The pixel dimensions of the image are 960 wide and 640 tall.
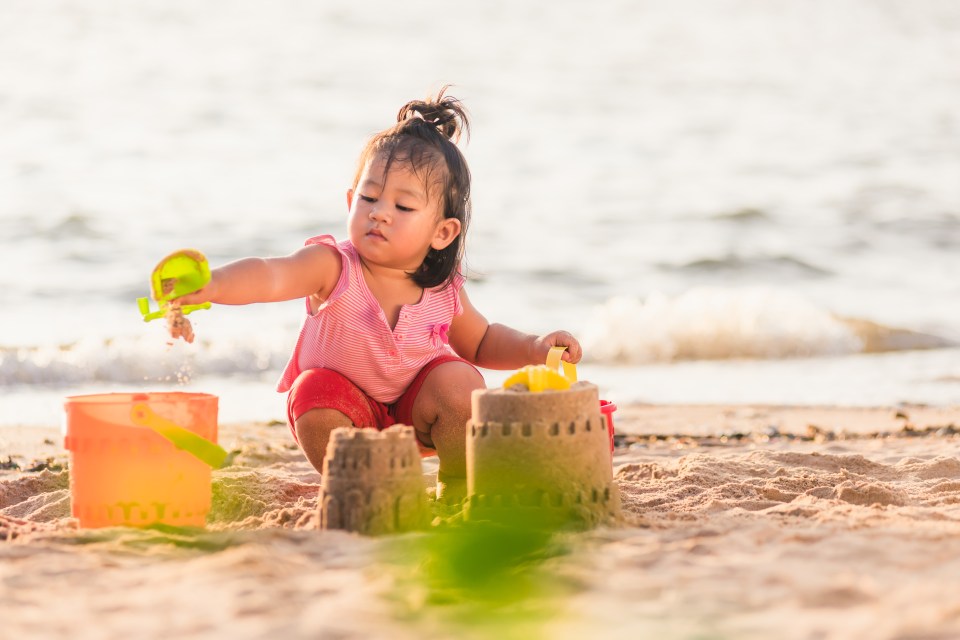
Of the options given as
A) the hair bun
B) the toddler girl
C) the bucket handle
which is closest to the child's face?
the toddler girl

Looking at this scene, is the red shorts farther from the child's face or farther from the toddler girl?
the child's face

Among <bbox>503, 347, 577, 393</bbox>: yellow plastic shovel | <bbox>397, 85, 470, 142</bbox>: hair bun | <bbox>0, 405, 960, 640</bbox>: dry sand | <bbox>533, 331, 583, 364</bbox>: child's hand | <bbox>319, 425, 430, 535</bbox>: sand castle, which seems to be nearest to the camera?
<bbox>0, 405, 960, 640</bbox>: dry sand

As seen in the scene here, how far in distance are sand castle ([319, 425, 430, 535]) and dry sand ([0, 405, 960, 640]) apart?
0.07 metres

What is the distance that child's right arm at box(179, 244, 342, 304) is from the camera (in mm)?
2607

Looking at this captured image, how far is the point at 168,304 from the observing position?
2.44 meters

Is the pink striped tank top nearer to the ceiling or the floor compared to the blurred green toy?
nearer to the floor

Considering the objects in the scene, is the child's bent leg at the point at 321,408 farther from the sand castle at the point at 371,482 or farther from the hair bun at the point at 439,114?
the hair bun at the point at 439,114

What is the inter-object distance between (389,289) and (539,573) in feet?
4.47

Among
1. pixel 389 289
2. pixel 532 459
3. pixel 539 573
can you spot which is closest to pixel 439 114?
pixel 389 289

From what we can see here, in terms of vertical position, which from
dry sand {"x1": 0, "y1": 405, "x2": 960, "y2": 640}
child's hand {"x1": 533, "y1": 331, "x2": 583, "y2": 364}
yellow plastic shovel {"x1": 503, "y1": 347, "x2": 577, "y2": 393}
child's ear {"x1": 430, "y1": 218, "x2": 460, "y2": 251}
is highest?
child's ear {"x1": 430, "y1": 218, "x2": 460, "y2": 251}

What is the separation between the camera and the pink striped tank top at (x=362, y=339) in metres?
3.13

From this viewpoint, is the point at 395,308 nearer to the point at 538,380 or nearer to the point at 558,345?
the point at 558,345

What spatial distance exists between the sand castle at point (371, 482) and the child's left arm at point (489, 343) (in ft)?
3.07

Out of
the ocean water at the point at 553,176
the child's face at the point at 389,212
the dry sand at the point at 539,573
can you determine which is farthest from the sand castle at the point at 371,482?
the ocean water at the point at 553,176
